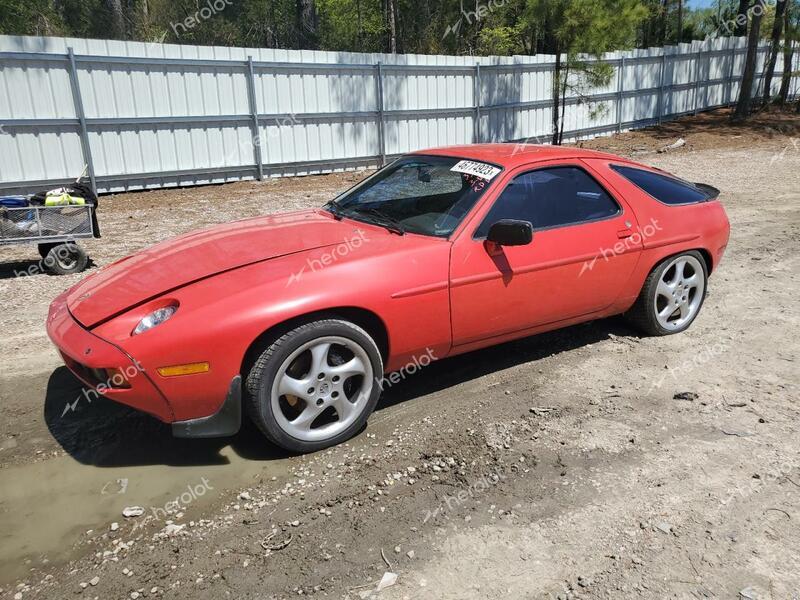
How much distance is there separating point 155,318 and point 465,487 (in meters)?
1.70

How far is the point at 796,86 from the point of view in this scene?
89.6 ft

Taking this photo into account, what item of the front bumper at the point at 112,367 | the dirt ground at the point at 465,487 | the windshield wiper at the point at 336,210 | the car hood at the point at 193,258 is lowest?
the dirt ground at the point at 465,487

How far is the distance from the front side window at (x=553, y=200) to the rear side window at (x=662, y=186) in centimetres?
36

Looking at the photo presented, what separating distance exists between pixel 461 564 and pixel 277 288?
1.53m

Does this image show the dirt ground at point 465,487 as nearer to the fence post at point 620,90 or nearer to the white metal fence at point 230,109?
the white metal fence at point 230,109

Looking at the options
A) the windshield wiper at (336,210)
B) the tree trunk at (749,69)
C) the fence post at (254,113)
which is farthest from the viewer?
the tree trunk at (749,69)

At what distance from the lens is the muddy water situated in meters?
2.74

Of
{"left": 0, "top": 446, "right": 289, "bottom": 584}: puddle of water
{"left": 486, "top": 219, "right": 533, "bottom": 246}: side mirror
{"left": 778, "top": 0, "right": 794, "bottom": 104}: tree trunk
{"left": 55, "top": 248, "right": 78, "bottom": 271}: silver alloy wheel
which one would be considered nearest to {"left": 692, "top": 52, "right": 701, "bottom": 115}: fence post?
{"left": 778, "top": 0, "right": 794, "bottom": 104}: tree trunk

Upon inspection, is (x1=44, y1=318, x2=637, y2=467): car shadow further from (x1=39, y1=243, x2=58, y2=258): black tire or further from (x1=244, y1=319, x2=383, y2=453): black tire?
(x1=39, y1=243, x2=58, y2=258): black tire

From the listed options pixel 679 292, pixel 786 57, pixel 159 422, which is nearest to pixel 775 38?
pixel 786 57

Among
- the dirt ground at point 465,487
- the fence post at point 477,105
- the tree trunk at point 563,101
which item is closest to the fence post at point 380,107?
the fence post at point 477,105

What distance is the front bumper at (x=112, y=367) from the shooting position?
2893 mm

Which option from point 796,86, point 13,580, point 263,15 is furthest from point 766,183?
point 263,15

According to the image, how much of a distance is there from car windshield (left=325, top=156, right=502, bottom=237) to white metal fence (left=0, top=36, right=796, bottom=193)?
8.95 metres
